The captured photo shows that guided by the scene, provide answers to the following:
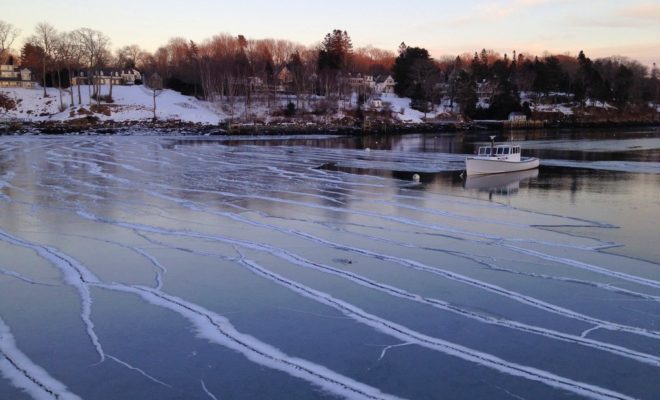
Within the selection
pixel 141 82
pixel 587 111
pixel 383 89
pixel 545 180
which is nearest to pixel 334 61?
pixel 383 89

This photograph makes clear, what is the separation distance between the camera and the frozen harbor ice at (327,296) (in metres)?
6.21

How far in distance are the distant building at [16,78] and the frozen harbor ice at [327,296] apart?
7409cm

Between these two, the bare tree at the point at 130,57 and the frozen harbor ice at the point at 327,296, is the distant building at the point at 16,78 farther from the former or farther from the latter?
the frozen harbor ice at the point at 327,296

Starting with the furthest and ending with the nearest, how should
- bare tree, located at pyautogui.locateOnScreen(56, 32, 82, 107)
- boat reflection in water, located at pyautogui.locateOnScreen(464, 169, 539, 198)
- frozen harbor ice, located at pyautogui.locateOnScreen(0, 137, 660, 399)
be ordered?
1. bare tree, located at pyautogui.locateOnScreen(56, 32, 82, 107)
2. boat reflection in water, located at pyautogui.locateOnScreen(464, 169, 539, 198)
3. frozen harbor ice, located at pyautogui.locateOnScreen(0, 137, 660, 399)

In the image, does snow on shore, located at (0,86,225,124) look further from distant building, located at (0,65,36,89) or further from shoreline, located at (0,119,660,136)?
distant building, located at (0,65,36,89)

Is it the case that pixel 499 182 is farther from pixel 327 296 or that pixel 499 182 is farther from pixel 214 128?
pixel 214 128

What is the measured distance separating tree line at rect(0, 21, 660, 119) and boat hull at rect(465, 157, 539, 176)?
181ft

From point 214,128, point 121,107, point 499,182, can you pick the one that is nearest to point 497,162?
point 499,182

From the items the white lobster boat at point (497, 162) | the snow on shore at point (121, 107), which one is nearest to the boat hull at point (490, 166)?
the white lobster boat at point (497, 162)

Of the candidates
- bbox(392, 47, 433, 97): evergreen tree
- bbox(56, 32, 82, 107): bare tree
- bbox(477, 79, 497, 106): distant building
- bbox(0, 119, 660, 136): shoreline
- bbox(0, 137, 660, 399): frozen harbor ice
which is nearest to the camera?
bbox(0, 137, 660, 399): frozen harbor ice

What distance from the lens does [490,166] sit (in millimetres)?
25984

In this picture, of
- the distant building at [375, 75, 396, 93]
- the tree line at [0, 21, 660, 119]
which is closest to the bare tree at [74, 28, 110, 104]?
the tree line at [0, 21, 660, 119]

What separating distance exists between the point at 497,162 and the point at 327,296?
1932 cm

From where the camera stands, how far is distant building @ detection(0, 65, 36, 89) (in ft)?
269
